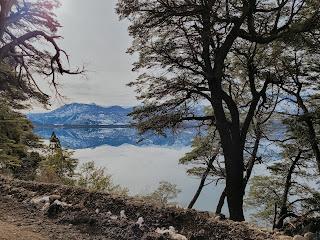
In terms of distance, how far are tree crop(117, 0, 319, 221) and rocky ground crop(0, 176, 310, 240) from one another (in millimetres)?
6541

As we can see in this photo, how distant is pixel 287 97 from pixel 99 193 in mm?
15977

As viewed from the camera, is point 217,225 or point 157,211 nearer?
point 217,225

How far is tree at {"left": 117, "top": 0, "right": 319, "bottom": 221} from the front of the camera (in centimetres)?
1430

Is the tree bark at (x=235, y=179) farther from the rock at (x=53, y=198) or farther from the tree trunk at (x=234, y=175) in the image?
the rock at (x=53, y=198)

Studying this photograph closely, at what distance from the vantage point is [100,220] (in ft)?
24.7

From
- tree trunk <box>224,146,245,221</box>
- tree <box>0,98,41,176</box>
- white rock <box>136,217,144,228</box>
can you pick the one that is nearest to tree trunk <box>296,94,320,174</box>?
tree trunk <box>224,146,245,221</box>

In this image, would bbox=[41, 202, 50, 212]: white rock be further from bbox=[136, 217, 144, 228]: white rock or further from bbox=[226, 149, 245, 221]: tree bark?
bbox=[226, 149, 245, 221]: tree bark

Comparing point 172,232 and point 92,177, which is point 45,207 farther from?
point 92,177

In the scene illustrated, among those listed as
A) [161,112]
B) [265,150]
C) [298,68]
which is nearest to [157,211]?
[161,112]

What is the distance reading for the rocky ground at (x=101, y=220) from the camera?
6.73 meters

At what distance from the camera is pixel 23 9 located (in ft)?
61.7

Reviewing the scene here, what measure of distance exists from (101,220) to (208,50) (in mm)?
10594

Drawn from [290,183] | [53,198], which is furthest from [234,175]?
[290,183]

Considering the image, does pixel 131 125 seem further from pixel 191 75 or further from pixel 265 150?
pixel 265 150
